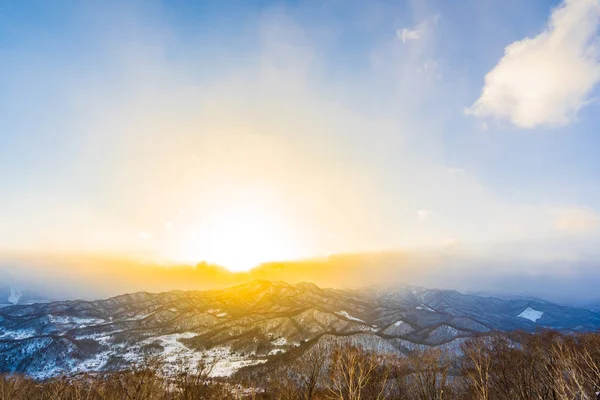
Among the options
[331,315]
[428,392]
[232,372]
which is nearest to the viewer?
[428,392]

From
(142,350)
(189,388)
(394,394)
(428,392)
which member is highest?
(189,388)

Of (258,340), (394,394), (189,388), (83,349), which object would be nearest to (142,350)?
(83,349)

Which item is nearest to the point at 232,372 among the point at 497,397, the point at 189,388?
the point at 497,397

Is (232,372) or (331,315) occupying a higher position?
(331,315)

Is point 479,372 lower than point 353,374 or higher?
higher

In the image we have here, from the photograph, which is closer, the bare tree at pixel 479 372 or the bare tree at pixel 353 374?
the bare tree at pixel 353 374

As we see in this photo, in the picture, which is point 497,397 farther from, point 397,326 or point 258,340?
point 258,340

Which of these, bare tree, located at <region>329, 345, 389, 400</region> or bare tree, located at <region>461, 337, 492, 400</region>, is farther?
bare tree, located at <region>461, 337, 492, 400</region>

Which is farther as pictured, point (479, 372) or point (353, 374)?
point (353, 374)

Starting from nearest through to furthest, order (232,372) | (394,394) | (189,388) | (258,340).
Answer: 1. (189,388)
2. (394,394)
3. (232,372)
4. (258,340)

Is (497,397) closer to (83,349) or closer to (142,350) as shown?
(142,350)

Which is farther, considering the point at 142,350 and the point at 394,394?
the point at 142,350
